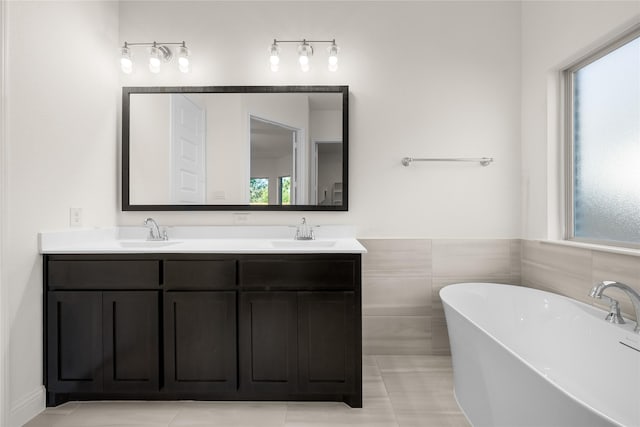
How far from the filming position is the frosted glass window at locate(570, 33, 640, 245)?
178cm

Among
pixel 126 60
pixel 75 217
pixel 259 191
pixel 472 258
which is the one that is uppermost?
pixel 126 60

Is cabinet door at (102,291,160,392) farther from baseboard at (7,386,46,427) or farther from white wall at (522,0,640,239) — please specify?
white wall at (522,0,640,239)

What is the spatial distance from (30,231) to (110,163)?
0.80 m

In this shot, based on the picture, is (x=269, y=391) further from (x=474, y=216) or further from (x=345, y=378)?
(x=474, y=216)

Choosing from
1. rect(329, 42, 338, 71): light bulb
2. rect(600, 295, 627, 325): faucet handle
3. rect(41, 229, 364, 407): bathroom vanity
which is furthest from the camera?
rect(329, 42, 338, 71): light bulb

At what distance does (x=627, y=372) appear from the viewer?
1457 mm

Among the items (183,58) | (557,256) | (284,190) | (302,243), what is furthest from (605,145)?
(183,58)

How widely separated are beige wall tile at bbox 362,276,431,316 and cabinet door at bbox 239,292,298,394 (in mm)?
818

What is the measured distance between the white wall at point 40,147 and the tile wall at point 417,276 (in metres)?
1.91

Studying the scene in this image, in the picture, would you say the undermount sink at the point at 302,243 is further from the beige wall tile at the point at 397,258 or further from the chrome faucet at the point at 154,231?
the chrome faucet at the point at 154,231

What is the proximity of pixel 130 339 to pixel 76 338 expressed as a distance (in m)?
0.29

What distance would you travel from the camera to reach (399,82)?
2531 mm

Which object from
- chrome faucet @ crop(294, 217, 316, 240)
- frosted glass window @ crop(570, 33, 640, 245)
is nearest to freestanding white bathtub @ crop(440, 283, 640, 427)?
frosted glass window @ crop(570, 33, 640, 245)

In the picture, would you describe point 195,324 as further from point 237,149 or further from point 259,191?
point 237,149
